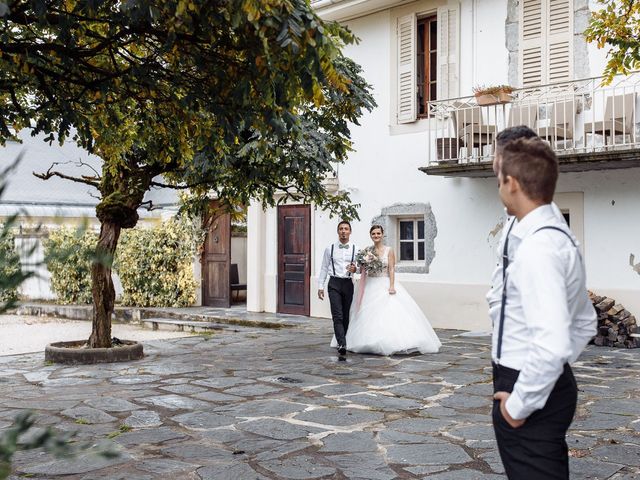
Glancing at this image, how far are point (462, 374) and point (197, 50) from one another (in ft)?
17.1

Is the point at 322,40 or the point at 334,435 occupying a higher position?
the point at 322,40

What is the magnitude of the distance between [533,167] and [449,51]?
39.2 feet

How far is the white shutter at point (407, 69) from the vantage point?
14477mm

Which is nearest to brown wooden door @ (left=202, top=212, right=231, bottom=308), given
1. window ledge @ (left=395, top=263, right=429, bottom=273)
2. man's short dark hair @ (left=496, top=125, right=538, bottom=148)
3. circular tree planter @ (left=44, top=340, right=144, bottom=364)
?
window ledge @ (left=395, top=263, right=429, bottom=273)

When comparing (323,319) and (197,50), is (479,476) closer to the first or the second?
(197,50)

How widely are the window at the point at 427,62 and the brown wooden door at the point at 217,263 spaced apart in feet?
20.1

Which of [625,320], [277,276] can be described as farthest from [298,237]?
[625,320]

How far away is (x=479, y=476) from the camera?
477 cm

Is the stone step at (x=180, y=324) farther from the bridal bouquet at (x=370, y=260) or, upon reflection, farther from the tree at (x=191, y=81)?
the tree at (x=191, y=81)

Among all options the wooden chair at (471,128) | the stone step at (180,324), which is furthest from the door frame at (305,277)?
the wooden chair at (471,128)

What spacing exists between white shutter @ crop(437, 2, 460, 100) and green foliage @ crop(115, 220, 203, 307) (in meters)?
7.51

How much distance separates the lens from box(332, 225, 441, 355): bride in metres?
10.3

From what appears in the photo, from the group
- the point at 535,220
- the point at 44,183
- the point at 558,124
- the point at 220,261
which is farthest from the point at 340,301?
the point at 44,183

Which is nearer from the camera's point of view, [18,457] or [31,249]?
[31,249]
